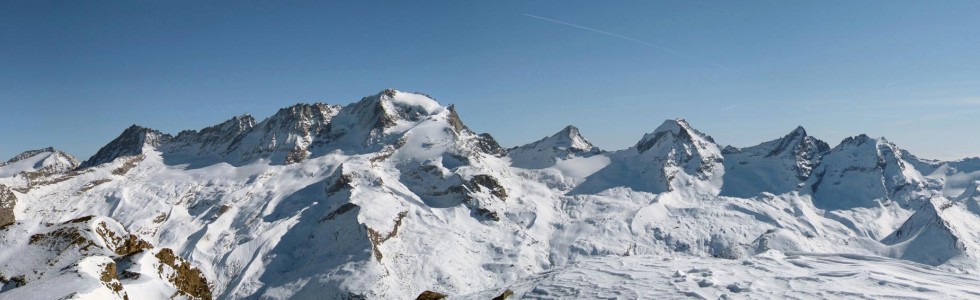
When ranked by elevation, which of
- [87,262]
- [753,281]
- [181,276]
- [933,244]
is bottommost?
[933,244]

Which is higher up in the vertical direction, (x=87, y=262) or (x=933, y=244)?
(x=87, y=262)

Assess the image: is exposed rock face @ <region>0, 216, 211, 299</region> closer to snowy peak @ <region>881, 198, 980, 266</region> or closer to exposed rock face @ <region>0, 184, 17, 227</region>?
exposed rock face @ <region>0, 184, 17, 227</region>

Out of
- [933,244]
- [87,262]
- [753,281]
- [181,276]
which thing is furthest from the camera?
[933,244]

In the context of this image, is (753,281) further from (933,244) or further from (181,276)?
(933,244)

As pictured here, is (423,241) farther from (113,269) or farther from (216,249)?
(113,269)

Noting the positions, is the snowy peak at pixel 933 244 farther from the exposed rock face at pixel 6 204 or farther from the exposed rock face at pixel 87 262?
the exposed rock face at pixel 6 204

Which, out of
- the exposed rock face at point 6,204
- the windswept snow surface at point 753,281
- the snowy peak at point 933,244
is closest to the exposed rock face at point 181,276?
the windswept snow surface at point 753,281

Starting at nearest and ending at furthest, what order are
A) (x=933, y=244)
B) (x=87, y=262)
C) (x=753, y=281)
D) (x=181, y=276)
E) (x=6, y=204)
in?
(x=87, y=262) < (x=181, y=276) < (x=753, y=281) < (x=6, y=204) < (x=933, y=244)

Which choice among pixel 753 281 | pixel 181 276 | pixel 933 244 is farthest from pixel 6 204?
pixel 933 244

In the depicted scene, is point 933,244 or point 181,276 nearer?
point 181,276

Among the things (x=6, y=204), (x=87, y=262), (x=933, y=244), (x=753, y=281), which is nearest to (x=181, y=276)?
(x=87, y=262)

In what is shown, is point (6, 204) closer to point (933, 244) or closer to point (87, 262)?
point (87, 262)

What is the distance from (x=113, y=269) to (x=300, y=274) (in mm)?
119873

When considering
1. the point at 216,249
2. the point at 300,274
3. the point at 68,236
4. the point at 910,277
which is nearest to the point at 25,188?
the point at 216,249
